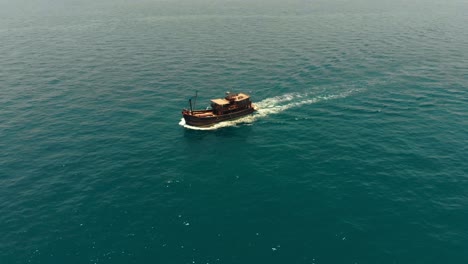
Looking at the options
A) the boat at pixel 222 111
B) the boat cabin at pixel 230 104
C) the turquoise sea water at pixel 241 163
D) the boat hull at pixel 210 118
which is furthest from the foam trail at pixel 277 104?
the boat cabin at pixel 230 104

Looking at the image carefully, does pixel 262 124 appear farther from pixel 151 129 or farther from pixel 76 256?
pixel 76 256

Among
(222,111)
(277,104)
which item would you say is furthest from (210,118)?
(277,104)

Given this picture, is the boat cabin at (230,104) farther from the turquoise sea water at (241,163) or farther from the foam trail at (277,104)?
the turquoise sea water at (241,163)

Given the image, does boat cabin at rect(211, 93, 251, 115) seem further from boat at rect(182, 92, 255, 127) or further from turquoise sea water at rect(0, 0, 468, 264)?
turquoise sea water at rect(0, 0, 468, 264)

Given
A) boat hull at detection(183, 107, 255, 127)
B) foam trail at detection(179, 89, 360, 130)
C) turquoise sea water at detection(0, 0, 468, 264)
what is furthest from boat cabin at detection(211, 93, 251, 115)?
turquoise sea water at detection(0, 0, 468, 264)

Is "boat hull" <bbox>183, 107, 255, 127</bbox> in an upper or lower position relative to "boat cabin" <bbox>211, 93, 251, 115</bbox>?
lower
